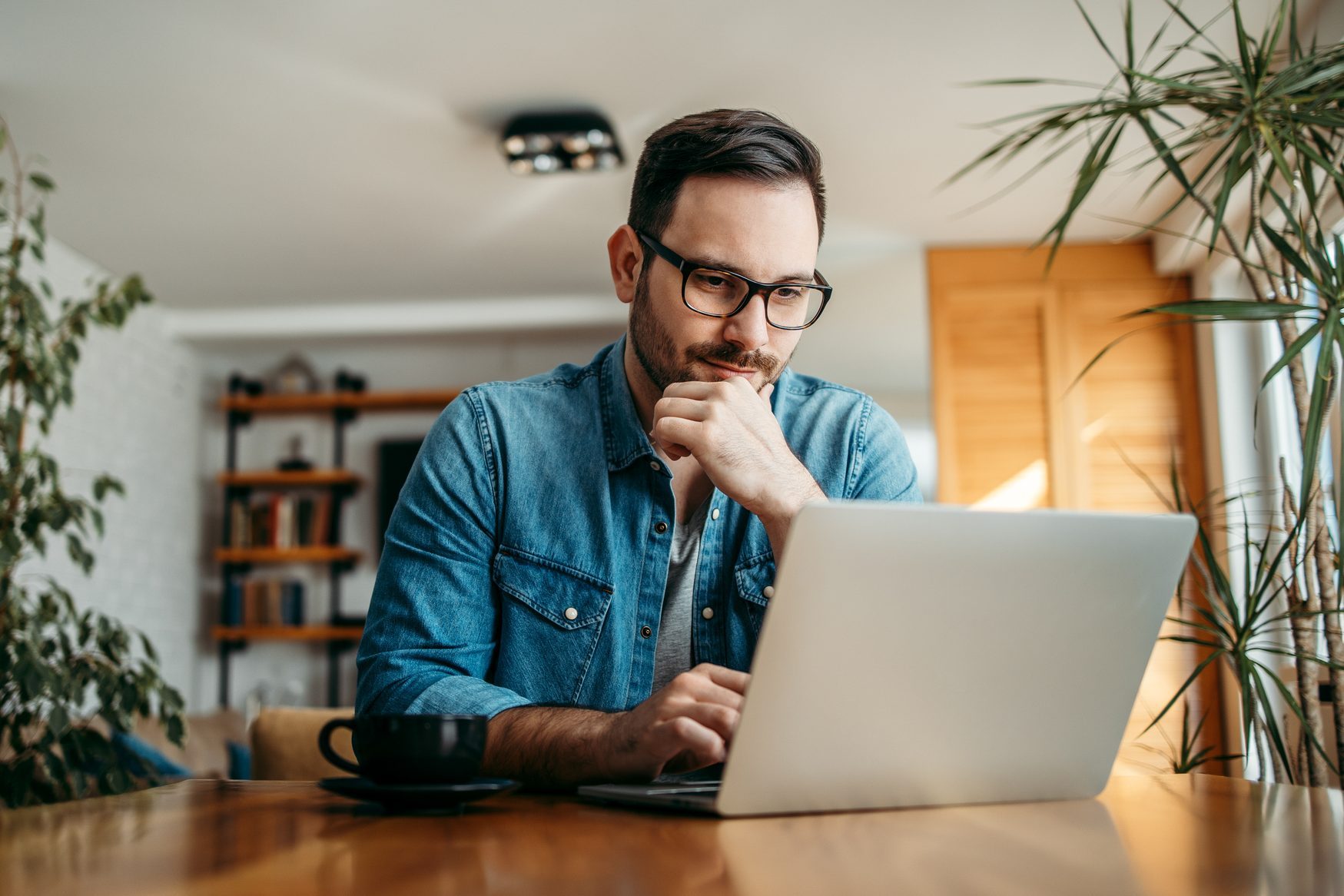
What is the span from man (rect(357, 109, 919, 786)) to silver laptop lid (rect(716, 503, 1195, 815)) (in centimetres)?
37

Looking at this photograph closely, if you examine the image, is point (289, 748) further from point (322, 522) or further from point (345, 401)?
point (345, 401)

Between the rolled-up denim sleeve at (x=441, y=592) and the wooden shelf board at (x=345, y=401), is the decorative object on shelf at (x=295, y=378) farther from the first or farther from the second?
the rolled-up denim sleeve at (x=441, y=592)

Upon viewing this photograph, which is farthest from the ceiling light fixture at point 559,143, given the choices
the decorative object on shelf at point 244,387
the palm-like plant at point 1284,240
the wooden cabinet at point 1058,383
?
the decorative object on shelf at point 244,387

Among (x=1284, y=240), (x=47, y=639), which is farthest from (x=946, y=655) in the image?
(x=47, y=639)

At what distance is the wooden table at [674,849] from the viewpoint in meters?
0.52

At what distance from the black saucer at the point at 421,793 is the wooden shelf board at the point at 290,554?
555 centimetres

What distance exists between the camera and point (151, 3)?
3.07 metres

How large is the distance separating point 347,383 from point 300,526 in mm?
846

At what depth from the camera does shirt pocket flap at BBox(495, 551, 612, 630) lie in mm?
1276

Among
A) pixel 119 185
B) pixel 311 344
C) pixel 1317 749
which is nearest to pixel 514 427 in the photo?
pixel 1317 749

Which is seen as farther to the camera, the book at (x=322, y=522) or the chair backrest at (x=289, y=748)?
the book at (x=322, y=522)

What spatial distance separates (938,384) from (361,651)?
13.5 ft

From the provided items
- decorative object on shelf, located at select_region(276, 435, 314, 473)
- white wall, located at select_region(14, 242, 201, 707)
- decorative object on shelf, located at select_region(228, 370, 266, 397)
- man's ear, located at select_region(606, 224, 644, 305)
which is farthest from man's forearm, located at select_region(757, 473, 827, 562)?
decorative object on shelf, located at select_region(228, 370, 266, 397)

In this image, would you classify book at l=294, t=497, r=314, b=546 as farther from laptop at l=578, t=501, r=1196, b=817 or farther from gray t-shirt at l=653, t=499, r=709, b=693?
laptop at l=578, t=501, r=1196, b=817
